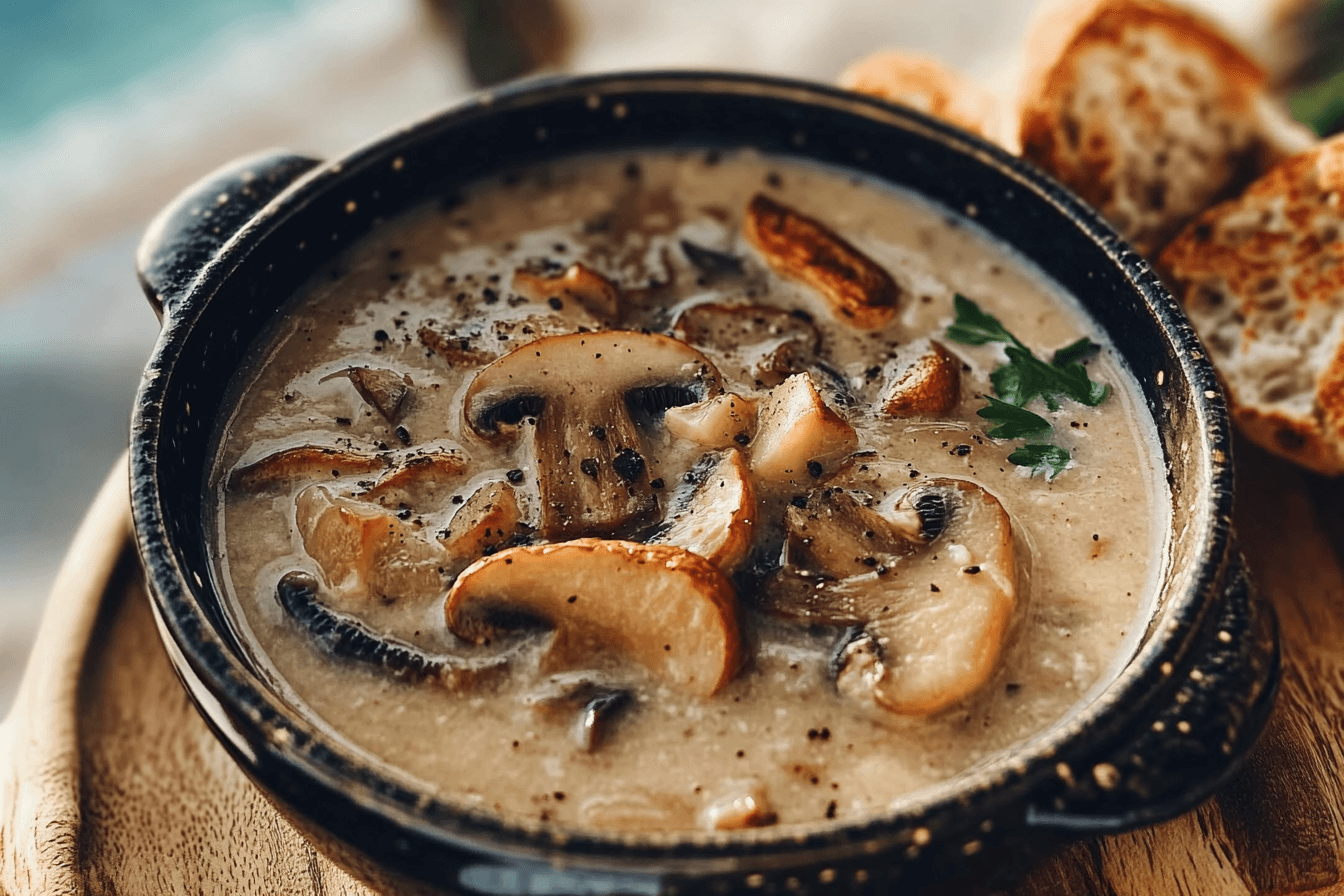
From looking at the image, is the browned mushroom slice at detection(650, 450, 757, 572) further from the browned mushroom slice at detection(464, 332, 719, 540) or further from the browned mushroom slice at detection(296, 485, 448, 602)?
the browned mushroom slice at detection(296, 485, 448, 602)

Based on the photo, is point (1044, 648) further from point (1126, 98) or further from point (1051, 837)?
point (1126, 98)

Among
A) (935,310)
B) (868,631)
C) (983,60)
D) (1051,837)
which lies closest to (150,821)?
(868,631)

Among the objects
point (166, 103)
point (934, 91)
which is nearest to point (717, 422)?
point (934, 91)

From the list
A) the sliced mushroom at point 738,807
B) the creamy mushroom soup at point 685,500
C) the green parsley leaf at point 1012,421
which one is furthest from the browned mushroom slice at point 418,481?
the green parsley leaf at point 1012,421

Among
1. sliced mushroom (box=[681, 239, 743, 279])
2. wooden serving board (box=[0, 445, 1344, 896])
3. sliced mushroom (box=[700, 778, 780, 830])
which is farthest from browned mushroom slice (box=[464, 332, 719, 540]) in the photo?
wooden serving board (box=[0, 445, 1344, 896])

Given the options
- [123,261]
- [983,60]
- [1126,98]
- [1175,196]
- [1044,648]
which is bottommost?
[1044,648]

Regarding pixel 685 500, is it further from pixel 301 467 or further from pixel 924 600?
pixel 301 467
